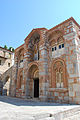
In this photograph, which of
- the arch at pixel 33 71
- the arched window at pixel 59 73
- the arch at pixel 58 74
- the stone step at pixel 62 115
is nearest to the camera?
the stone step at pixel 62 115

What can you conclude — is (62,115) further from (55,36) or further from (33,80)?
(55,36)

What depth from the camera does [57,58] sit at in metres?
9.20

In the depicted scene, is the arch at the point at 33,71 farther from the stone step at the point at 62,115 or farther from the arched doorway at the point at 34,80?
the stone step at the point at 62,115

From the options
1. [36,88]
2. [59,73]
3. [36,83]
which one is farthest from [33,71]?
[59,73]

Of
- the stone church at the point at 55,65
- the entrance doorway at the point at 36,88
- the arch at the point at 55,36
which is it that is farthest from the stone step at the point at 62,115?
the arch at the point at 55,36

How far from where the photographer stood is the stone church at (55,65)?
750 centimetres

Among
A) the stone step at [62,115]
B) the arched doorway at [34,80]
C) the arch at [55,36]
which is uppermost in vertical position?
the arch at [55,36]

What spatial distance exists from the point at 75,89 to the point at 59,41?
4966 millimetres

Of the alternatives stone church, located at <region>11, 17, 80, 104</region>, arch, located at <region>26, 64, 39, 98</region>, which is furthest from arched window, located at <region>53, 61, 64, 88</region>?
arch, located at <region>26, 64, 39, 98</region>

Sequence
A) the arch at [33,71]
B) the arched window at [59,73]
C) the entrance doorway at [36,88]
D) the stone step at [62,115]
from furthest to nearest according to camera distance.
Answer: the arch at [33,71] < the entrance doorway at [36,88] < the arched window at [59,73] < the stone step at [62,115]

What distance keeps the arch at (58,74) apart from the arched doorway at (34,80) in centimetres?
275

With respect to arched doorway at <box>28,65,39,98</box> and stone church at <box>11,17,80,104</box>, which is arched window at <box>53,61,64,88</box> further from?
arched doorway at <box>28,65,39,98</box>

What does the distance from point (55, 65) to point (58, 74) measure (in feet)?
3.05

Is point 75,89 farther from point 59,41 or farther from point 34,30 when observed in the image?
point 34,30
